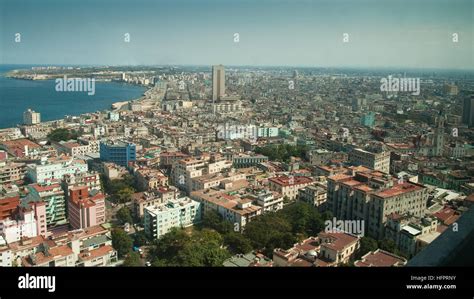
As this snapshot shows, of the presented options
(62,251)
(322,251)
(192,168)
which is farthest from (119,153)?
(322,251)

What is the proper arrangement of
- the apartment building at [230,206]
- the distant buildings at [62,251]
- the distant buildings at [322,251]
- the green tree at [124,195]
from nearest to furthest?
the distant buildings at [322,251], the distant buildings at [62,251], the apartment building at [230,206], the green tree at [124,195]

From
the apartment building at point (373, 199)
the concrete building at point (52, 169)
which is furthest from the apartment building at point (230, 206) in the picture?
the concrete building at point (52, 169)

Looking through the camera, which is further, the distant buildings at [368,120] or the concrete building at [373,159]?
the distant buildings at [368,120]

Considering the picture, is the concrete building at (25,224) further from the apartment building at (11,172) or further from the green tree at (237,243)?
the apartment building at (11,172)

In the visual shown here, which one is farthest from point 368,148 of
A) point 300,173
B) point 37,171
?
point 37,171

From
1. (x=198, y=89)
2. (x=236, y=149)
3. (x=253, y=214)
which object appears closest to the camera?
(x=253, y=214)
